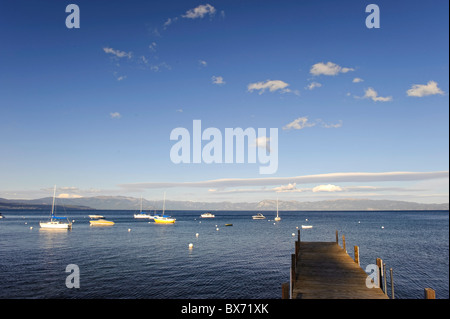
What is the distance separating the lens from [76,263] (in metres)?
43.0

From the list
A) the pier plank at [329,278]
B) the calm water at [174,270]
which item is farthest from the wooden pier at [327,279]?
the calm water at [174,270]

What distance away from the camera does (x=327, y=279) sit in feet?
69.9

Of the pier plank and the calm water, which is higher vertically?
the pier plank

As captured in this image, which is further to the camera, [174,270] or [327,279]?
[174,270]

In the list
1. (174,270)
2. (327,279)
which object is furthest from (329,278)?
(174,270)

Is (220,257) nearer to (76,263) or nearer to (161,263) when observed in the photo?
(161,263)

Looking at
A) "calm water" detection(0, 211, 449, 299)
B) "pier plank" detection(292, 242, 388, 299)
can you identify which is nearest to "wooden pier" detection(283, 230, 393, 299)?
"pier plank" detection(292, 242, 388, 299)

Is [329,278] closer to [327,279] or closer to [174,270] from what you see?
[327,279]

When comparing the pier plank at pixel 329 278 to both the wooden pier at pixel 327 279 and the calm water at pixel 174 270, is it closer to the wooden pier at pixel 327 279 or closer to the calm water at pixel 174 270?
the wooden pier at pixel 327 279

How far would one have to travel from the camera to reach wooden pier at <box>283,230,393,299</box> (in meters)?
17.9

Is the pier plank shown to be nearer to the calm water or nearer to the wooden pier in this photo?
the wooden pier

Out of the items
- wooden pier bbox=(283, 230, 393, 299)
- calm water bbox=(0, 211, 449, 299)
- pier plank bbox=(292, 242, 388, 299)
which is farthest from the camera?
calm water bbox=(0, 211, 449, 299)

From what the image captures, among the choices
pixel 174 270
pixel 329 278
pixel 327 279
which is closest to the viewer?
pixel 327 279
